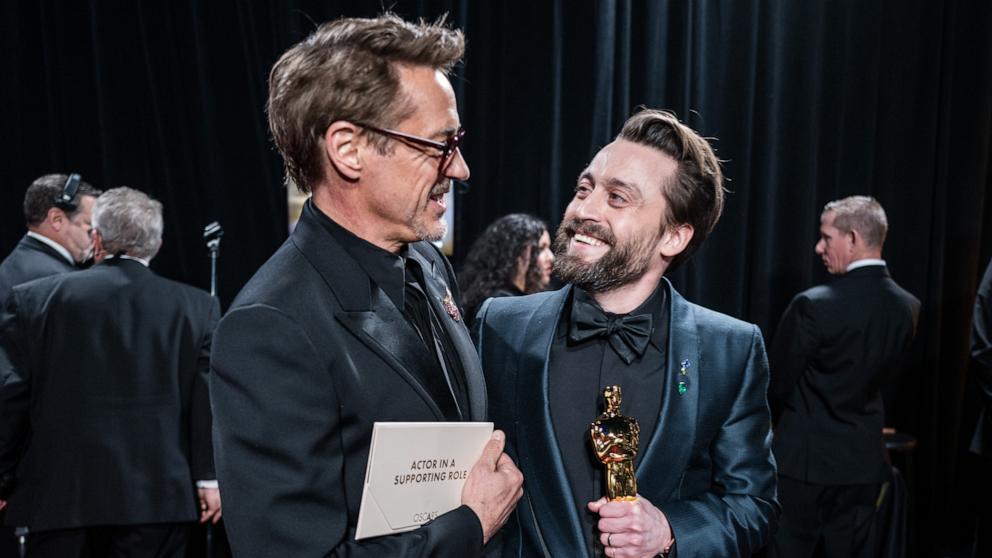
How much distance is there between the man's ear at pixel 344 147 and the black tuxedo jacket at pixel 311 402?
0.11 m

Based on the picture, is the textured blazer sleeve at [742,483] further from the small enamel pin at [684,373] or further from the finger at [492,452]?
the finger at [492,452]

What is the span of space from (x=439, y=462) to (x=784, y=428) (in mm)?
3205

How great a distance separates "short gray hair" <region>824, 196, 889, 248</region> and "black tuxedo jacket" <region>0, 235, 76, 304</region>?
370 cm

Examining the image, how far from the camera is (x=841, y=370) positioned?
416 centimetres

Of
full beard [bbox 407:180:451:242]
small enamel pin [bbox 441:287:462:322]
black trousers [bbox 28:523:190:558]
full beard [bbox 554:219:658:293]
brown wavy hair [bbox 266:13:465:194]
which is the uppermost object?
brown wavy hair [bbox 266:13:465:194]

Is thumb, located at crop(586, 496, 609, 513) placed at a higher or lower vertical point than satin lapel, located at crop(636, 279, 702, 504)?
lower

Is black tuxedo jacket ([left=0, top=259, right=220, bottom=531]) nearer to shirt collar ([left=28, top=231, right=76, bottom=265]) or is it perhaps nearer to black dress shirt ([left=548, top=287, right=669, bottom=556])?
shirt collar ([left=28, top=231, right=76, bottom=265])

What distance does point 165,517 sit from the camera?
11.4ft

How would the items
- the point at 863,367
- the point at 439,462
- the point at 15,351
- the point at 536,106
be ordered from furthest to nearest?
1. the point at 536,106
2. the point at 863,367
3. the point at 15,351
4. the point at 439,462

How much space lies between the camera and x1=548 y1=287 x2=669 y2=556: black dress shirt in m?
1.82

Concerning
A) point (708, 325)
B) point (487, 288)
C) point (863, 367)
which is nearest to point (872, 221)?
point (863, 367)

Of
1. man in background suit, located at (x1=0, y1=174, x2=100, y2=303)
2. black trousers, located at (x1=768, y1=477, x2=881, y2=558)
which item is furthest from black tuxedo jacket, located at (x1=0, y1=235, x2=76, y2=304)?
black trousers, located at (x1=768, y1=477, x2=881, y2=558)

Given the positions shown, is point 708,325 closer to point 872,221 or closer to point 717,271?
point 872,221

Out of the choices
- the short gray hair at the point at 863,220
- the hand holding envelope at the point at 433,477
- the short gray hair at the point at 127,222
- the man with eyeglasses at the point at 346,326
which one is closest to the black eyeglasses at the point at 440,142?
the man with eyeglasses at the point at 346,326
